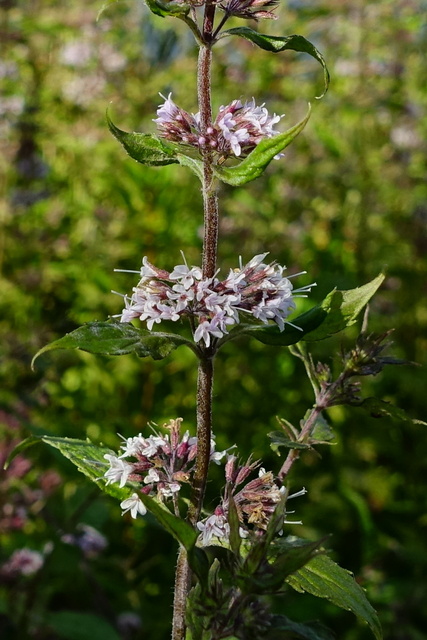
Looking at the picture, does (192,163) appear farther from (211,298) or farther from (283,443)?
(283,443)

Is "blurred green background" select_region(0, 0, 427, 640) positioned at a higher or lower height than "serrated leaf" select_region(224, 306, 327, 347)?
lower

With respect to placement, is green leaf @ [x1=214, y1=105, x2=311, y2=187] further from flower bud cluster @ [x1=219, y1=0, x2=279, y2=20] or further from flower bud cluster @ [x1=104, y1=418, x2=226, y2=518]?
flower bud cluster @ [x1=104, y1=418, x2=226, y2=518]

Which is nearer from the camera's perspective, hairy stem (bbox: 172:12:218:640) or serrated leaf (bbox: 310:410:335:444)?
hairy stem (bbox: 172:12:218:640)

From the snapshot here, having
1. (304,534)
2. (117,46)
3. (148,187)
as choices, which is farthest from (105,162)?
(304,534)

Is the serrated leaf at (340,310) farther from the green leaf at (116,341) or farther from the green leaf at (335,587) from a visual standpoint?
the green leaf at (335,587)

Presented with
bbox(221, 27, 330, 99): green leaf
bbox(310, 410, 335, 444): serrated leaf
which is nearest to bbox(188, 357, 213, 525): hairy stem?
bbox(310, 410, 335, 444): serrated leaf

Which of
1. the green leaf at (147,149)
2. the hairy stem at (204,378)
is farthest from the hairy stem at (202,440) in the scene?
the green leaf at (147,149)

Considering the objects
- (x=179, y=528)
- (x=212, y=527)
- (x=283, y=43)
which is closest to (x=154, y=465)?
(x=212, y=527)

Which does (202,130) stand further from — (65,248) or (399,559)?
(65,248)

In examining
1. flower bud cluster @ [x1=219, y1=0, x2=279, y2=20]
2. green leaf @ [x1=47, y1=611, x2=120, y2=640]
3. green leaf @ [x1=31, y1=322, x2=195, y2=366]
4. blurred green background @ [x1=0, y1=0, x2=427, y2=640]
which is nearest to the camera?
green leaf @ [x1=31, y1=322, x2=195, y2=366]
